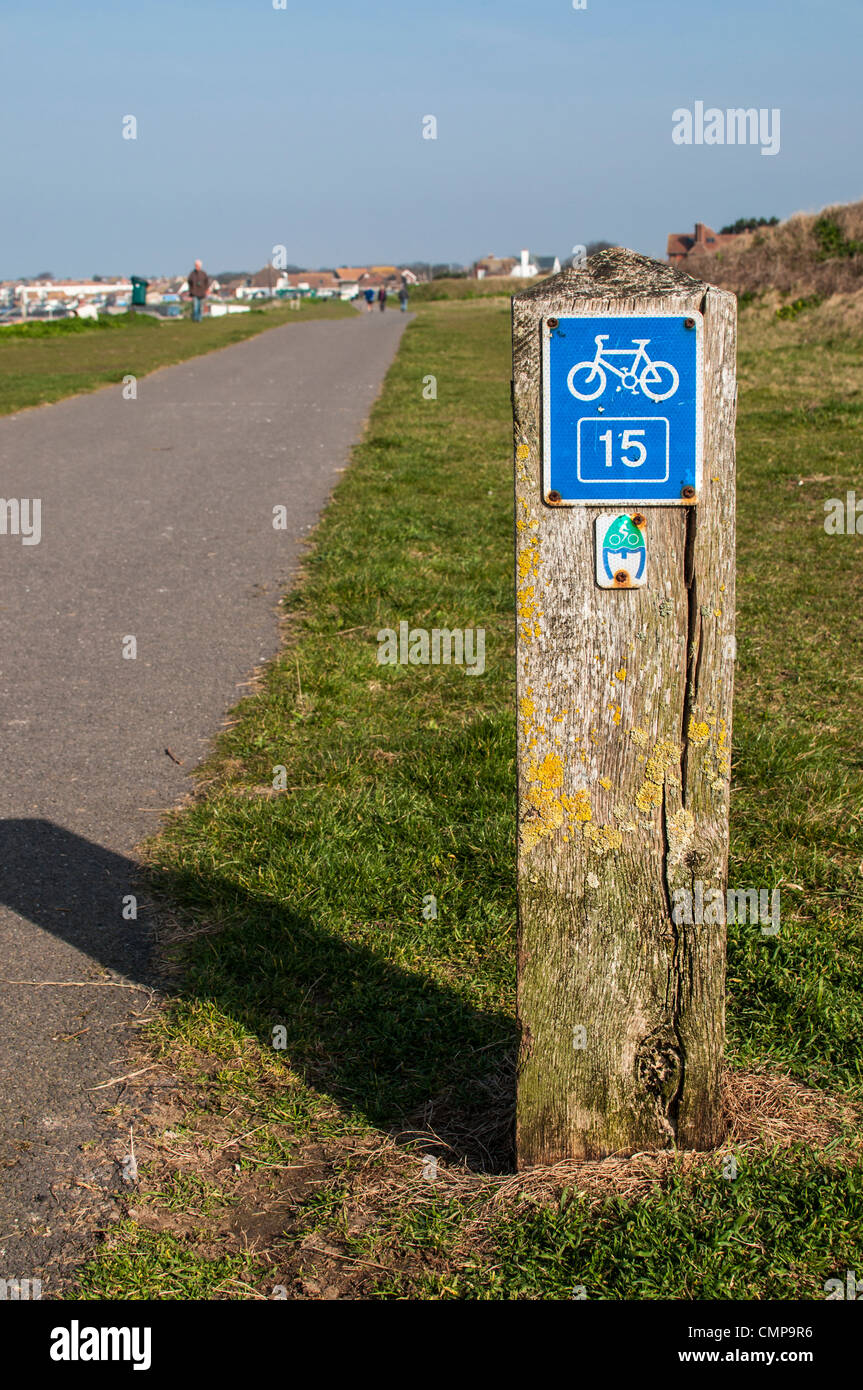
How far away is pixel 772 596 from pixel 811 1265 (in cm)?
514

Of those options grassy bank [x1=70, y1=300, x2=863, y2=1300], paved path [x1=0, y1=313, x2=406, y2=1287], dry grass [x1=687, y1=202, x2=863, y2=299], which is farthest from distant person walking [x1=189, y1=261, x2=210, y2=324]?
grassy bank [x1=70, y1=300, x2=863, y2=1300]

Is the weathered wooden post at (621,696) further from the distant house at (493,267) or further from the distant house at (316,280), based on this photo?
the distant house at (316,280)

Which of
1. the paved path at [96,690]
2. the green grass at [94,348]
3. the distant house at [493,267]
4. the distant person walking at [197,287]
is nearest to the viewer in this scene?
the paved path at [96,690]

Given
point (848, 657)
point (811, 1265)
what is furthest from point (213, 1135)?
point (848, 657)

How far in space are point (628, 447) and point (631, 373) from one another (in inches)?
5.2

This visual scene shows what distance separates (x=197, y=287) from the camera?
3538cm

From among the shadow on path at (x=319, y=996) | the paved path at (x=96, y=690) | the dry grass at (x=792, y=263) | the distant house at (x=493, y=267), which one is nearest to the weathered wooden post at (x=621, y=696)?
the shadow on path at (x=319, y=996)

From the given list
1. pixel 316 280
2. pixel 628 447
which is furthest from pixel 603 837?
pixel 316 280

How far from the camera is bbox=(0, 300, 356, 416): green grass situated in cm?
1780

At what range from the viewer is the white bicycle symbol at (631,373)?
82.8 inches

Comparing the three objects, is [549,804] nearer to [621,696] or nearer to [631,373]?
[621,696]

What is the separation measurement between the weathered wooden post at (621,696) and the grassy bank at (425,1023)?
21 cm

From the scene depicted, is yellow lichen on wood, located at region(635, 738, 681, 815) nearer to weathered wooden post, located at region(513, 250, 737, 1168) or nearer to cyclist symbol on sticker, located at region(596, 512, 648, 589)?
weathered wooden post, located at region(513, 250, 737, 1168)

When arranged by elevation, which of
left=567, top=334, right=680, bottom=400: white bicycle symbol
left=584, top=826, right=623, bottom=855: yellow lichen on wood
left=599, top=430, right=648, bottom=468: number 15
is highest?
left=567, top=334, right=680, bottom=400: white bicycle symbol
